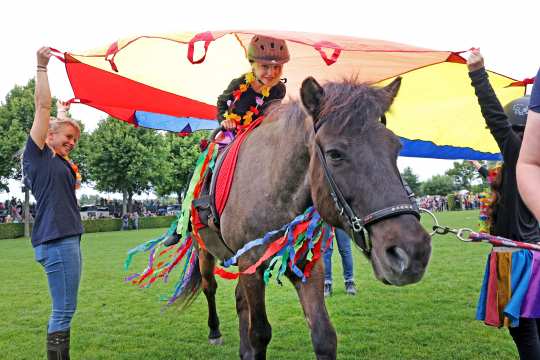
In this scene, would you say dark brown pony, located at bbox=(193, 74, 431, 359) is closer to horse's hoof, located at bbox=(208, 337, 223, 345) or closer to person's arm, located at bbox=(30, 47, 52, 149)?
person's arm, located at bbox=(30, 47, 52, 149)

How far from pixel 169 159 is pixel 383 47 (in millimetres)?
42709

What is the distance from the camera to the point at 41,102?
356 cm

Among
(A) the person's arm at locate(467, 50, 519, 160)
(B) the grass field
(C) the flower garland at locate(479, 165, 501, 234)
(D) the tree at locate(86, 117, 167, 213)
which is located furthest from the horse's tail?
(D) the tree at locate(86, 117, 167, 213)

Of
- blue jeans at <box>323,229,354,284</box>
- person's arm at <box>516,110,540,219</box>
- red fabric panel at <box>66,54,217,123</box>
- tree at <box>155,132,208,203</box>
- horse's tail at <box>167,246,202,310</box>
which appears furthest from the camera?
tree at <box>155,132,208,203</box>

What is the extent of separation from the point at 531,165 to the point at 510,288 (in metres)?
1.51

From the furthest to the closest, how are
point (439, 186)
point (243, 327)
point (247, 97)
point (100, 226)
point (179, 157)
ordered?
point (439, 186), point (179, 157), point (100, 226), point (243, 327), point (247, 97)

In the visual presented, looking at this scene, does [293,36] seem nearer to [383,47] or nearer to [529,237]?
[383,47]

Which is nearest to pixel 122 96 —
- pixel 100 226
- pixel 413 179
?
pixel 100 226

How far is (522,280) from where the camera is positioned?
2809mm

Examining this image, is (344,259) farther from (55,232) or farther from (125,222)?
(125,222)

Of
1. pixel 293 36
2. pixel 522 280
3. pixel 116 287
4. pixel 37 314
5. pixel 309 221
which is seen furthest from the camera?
pixel 116 287

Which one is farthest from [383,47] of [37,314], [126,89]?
[37,314]

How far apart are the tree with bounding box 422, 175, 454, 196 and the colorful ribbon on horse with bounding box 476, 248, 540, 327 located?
9185 cm

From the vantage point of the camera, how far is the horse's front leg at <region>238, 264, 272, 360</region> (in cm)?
355
